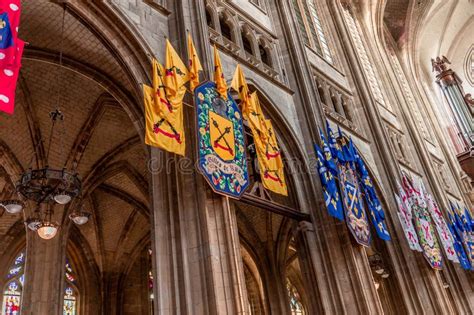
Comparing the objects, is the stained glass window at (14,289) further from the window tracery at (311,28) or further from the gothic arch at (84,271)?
the window tracery at (311,28)

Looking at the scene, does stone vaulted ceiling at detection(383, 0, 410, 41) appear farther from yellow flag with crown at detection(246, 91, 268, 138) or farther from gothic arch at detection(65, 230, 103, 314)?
gothic arch at detection(65, 230, 103, 314)

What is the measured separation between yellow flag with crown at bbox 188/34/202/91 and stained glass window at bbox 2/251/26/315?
8.31 metres

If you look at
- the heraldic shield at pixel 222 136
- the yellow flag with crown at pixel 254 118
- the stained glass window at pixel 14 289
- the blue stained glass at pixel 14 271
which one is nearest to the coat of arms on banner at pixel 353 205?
the yellow flag with crown at pixel 254 118

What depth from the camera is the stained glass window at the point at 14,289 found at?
1214cm

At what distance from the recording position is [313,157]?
9.84 metres

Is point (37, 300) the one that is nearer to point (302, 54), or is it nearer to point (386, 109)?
point (302, 54)

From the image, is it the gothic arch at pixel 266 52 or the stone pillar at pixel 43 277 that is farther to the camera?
the gothic arch at pixel 266 52

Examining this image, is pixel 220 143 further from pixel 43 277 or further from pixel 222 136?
pixel 43 277

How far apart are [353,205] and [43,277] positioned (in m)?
6.94

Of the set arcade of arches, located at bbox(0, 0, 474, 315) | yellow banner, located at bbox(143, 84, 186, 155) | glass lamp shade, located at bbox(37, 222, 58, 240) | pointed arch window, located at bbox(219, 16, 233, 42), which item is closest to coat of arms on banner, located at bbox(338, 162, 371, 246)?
arcade of arches, located at bbox(0, 0, 474, 315)

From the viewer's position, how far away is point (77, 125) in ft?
36.5

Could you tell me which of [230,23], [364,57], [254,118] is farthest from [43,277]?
[364,57]

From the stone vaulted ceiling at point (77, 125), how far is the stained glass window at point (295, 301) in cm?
676

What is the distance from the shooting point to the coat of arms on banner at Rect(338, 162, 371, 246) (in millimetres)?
8711
